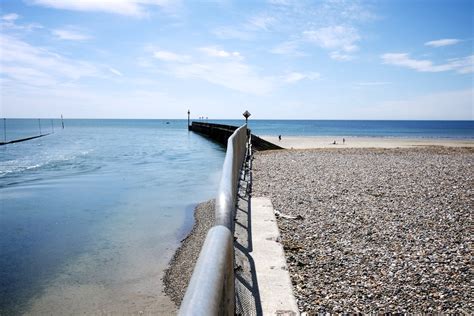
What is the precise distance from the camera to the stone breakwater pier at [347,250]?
3941mm

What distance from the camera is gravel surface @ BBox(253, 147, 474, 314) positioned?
4.02 m

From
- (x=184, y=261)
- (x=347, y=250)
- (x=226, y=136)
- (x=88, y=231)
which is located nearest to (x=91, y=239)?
(x=88, y=231)

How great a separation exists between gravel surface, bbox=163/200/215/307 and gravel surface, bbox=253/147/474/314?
5.75 ft

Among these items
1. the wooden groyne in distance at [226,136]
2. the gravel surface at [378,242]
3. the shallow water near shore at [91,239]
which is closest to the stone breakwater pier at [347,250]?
the gravel surface at [378,242]

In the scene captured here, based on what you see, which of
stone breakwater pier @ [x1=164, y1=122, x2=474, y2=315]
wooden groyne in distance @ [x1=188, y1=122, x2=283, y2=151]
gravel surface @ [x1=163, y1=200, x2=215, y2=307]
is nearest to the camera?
stone breakwater pier @ [x1=164, y1=122, x2=474, y2=315]

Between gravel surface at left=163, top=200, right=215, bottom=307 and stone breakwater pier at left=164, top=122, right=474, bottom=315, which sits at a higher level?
stone breakwater pier at left=164, top=122, right=474, bottom=315

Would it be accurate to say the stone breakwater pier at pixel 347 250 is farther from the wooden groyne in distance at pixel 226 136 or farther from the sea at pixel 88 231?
the wooden groyne in distance at pixel 226 136

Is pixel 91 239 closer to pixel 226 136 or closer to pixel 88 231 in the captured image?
pixel 88 231

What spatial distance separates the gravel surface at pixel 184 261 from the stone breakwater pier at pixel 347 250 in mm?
25

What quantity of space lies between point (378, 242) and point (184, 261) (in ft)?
11.7

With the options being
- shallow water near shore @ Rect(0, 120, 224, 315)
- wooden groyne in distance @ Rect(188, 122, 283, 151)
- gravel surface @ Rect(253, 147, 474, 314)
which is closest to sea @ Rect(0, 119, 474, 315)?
shallow water near shore @ Rect(0, 120, 224, 315)

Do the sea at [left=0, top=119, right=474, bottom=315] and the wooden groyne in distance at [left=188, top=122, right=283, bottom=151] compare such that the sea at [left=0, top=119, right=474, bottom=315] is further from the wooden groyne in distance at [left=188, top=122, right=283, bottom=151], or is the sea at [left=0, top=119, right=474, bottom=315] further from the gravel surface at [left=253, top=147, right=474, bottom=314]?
the wooden groyne in distance at [left=188, top=122, right=283, bottom=151]

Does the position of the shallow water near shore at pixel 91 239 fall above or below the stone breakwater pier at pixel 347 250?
below

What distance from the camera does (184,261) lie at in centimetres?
681
